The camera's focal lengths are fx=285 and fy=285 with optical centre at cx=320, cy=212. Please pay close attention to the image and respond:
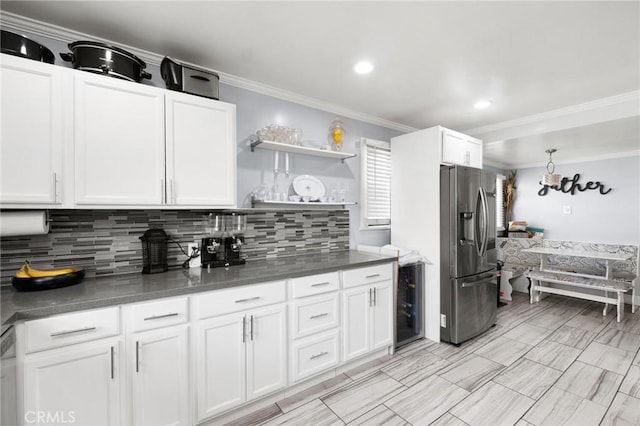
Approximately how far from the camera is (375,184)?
3490mm

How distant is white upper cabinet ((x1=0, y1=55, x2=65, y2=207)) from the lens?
146 cm

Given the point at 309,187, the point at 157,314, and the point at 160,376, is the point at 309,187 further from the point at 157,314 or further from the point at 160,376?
the point at 160,376

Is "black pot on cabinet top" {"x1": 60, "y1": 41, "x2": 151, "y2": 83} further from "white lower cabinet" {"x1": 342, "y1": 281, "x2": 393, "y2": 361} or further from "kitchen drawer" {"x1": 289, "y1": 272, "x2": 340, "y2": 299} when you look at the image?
"white lower cabinet" {"x1": 342, "y1": 281, "x2": 393, "y2": 361}

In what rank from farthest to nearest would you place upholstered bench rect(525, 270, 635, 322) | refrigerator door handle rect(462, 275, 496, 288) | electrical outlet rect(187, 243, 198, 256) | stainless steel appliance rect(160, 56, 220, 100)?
upholstered bench rect(525, 270, 635, 322) → refrigerator door handle rect(462, 275, 496, 288) → electrical outlet rect(187, 243, 198, 256) → stainless steel appliance rect(160, 56, 220, 100)

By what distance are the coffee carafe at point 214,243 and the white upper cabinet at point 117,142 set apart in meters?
0.50

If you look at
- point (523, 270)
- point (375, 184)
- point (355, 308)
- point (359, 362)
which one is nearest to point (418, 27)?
A: point (375, 184)

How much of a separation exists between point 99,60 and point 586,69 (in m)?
3.57

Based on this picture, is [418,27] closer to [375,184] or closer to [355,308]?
[375,184]

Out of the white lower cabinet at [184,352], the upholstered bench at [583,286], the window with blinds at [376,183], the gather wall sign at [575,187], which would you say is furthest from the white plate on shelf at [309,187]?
the gather wall sign at [575,187]

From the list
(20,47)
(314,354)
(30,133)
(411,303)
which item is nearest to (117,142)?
(30,133)

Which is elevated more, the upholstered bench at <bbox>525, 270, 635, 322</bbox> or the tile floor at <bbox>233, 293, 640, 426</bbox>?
the upholstered bench at <bbox>525, 270, 635, 322</bbox>

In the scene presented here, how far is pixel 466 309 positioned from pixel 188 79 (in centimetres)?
328

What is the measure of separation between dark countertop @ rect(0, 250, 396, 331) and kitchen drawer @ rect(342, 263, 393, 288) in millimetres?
59

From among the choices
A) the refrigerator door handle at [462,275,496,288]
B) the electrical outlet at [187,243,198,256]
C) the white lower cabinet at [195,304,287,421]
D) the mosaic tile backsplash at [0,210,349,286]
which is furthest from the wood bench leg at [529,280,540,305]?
the electrical outlet at [187,243,198,256]
